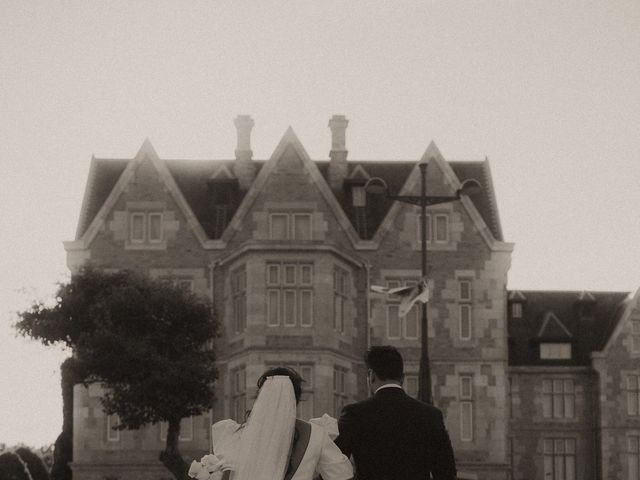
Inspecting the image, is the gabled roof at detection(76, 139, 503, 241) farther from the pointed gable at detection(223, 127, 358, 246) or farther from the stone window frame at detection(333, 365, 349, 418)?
the stone window frame at detection(333, 365, 349, 418)

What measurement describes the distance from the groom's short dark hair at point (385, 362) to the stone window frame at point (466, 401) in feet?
130

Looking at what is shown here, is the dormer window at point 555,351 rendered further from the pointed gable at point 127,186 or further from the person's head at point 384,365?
the person's head at point 384,365

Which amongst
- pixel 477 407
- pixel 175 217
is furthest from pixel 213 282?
pixel 477 407

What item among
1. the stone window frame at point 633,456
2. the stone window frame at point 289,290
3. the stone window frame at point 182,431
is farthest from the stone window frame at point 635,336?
the stone window frame at point 182,431

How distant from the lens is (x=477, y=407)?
49.2m

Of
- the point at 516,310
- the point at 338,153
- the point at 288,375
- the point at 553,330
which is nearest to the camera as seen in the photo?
the point at 288,375

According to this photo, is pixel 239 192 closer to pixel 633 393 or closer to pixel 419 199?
pixel 633 393

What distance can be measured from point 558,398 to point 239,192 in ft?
57.0

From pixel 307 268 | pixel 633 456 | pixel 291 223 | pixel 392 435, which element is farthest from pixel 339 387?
pixel 392 435

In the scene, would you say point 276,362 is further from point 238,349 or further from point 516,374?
point 516,374

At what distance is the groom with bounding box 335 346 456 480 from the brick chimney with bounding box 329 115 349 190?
135 ft

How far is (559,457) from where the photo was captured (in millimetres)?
58500

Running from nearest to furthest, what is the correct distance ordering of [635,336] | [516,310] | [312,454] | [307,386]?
[312,454] → [307,386] → [635,336] → [516,310]

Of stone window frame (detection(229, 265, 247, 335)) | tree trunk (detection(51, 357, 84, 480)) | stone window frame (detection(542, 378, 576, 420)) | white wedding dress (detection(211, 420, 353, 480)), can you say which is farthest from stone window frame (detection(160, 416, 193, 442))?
white wedding dress (detection(211, 420, 353, 480))
